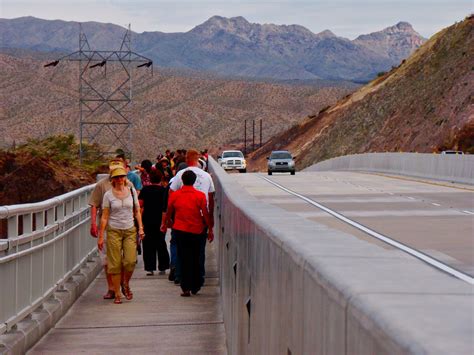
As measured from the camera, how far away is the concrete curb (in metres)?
10.7

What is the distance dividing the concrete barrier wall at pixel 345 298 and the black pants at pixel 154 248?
12.4 m

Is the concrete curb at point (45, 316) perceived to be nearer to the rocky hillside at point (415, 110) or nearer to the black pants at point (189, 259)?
the black pants at point (189, 259)

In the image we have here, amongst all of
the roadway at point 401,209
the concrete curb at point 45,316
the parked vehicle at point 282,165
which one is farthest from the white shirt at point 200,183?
the parked vehicle at point 282,165

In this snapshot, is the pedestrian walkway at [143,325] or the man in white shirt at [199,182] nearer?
the pedestrian walkway at [143,325]

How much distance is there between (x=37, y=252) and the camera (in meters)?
12.5

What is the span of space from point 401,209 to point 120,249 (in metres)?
15.1

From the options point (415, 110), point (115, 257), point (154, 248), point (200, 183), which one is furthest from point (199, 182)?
point (415, 110)

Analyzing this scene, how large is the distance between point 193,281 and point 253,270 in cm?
969

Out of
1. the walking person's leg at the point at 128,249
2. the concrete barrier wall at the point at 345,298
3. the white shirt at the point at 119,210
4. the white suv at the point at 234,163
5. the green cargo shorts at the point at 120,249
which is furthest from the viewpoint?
the white suv at the point at 234,163

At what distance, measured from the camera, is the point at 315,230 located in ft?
19.2

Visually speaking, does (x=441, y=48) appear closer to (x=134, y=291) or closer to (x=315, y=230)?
(x=134, y=291)

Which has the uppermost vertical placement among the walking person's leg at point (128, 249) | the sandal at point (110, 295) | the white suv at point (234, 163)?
the walking person's leg at point (128, 249)

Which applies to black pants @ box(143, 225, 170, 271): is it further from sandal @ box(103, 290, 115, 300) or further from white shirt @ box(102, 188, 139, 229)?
white shirt @ box(102, 188, 139, 229)

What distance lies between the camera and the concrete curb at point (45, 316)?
10719 millimetres
